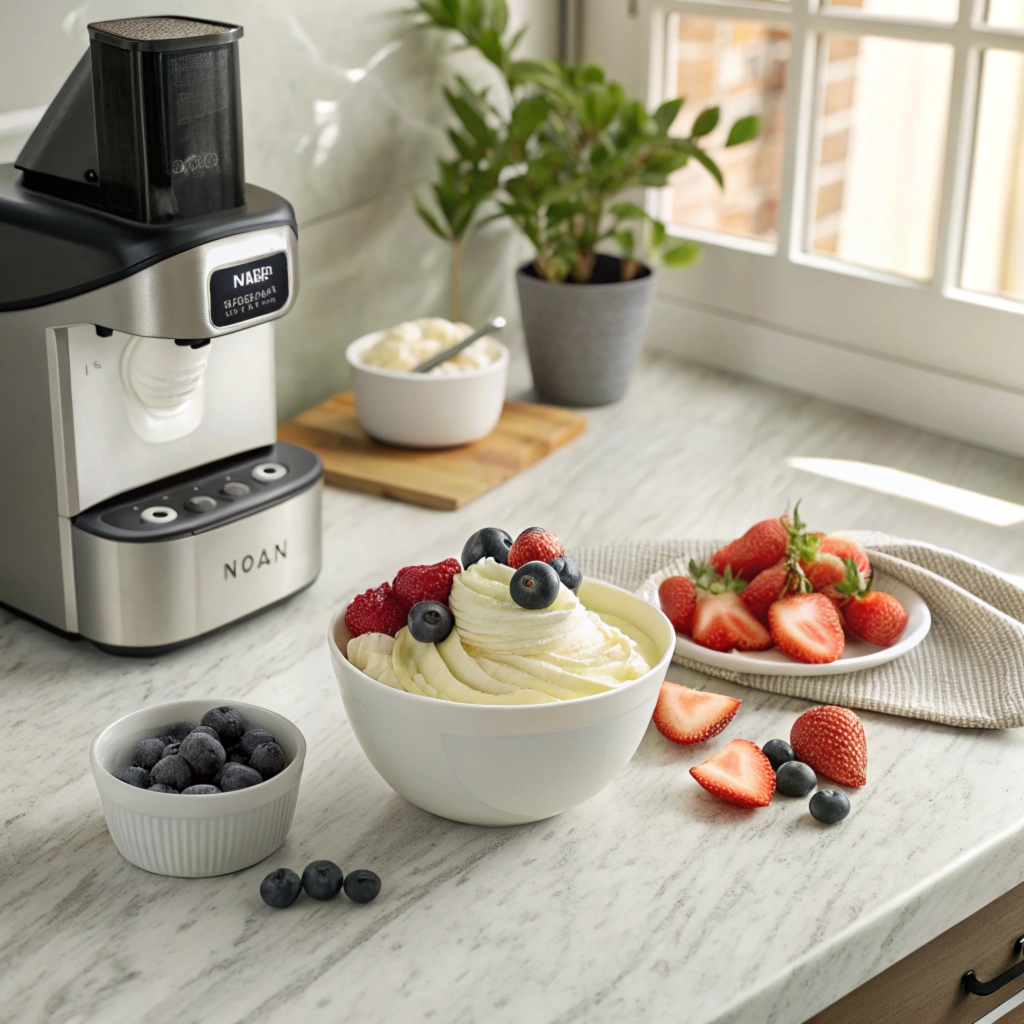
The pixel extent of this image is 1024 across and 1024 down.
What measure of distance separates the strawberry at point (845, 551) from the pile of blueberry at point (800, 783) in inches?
7.6

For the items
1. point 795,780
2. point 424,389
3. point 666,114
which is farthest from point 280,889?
point 666,114

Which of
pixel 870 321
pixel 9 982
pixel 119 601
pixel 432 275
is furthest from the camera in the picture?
pixel 432 275

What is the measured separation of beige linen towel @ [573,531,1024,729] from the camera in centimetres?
100

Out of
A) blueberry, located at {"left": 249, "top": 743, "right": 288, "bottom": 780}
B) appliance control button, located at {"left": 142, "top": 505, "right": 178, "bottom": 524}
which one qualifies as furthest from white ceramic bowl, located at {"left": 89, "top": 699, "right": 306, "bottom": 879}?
appliance control button, located at {"left": 142, "top": 505, "right": 178, "bottom": 524}

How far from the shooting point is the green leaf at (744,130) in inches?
59.8

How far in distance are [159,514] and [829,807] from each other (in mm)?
553

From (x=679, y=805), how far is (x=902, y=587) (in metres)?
0.33

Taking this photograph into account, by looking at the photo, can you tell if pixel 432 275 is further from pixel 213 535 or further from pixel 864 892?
pixel 864 892

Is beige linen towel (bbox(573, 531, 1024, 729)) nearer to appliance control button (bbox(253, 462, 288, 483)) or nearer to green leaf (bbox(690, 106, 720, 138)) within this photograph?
appliance control button (bbox(253, 462, 288, 483))

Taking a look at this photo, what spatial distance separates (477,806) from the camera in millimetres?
851

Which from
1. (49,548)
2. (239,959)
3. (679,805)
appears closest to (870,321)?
(679,805)

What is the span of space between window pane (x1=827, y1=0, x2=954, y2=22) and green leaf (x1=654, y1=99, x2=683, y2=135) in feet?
0.78

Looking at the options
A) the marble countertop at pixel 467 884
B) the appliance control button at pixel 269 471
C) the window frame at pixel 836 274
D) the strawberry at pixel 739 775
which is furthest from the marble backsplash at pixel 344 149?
the strawberry at pixel 739 775

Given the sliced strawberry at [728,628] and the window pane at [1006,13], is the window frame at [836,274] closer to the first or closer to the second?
the window pane at [1006,13]
